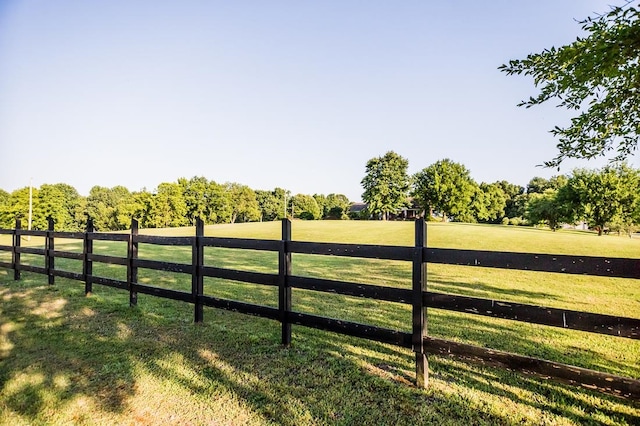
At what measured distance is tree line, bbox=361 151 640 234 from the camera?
36469mm

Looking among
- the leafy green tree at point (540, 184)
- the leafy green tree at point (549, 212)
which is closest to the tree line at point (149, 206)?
the leafy green tree at point (549, 212)

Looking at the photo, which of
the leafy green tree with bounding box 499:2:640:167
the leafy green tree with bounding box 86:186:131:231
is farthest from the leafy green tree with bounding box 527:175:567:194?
the leafy green tree with bounding box 86:186:131:231

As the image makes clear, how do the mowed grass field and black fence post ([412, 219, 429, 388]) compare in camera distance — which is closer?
the mowed grass field

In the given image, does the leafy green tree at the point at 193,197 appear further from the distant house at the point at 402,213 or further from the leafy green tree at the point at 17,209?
the distant house at the point at 402,213

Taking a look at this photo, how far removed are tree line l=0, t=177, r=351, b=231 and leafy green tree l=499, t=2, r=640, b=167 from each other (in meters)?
60.0

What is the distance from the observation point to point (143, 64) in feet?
55.0

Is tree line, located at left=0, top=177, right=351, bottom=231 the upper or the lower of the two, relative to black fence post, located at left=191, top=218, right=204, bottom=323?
upper

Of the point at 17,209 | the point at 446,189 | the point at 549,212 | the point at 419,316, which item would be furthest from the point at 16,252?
the point at 17,209

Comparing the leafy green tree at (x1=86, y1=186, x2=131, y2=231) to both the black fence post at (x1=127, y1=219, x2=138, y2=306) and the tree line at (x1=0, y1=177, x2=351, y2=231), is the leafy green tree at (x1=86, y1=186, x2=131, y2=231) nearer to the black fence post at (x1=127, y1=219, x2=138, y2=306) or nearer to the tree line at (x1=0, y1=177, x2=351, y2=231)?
the tree line at (x1=0, y1=177, x2=351, y2=231)

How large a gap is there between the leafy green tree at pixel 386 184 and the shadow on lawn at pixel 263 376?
62.5 metres

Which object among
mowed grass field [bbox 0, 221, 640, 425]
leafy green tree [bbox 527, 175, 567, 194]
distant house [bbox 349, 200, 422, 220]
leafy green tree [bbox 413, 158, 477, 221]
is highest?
leafy green tree [bbox 527, 175, 567, 194]

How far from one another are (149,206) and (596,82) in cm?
7353

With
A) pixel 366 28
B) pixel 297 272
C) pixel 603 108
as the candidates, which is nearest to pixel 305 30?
pixel 366 28

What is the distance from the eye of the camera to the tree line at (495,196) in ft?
120
